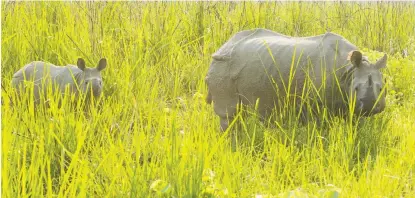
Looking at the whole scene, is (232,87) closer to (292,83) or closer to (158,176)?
(292,83)

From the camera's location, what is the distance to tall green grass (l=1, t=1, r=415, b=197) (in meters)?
2.37

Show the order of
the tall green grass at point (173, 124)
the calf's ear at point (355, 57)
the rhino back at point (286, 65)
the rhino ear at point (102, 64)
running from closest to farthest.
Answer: the tall green grass at point (173, 124)
the calf's ear at point (355, 57)
the rhino back at point (286, 65)
the rhino ear at point (102, 64)

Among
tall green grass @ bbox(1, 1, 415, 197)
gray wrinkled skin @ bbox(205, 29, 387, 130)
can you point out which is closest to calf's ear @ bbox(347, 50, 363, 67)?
gray wrinkled skin @ bbox(205, 29, 387, 130)

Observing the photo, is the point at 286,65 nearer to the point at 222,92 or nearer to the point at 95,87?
the point at 222,92

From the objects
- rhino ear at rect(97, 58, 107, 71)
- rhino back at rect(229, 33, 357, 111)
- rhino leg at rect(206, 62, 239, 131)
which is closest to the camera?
rhino back at rect(229, 33, 357, 111)

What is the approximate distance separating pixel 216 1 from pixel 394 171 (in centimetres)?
394

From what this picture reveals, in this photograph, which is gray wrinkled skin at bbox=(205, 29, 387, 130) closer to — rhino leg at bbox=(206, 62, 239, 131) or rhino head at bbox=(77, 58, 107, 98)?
rhino leg at bbox=(206, 62, 239, 131)

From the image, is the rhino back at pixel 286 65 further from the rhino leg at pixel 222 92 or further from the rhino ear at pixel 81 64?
the rhino ear at pixel 81 64

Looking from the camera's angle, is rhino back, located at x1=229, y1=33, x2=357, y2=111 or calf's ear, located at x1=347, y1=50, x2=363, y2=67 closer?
calf's ear, located at x1=347, y1=50, x2=363, y2=67

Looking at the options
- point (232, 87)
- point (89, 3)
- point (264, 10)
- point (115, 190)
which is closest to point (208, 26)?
point (264, 10)

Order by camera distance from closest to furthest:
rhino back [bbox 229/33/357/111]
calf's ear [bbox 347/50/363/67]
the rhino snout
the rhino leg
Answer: calf's ear [bbox 347/50/363/67], rhino back [bbox 229/33/357/111], the rhino leg, the rhino snout

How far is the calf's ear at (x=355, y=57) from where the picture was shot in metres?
3.27

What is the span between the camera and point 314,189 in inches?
109

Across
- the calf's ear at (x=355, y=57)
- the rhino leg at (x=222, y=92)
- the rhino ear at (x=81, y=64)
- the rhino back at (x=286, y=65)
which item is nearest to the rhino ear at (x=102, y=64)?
the rhino ear at (x=81, y=64)
